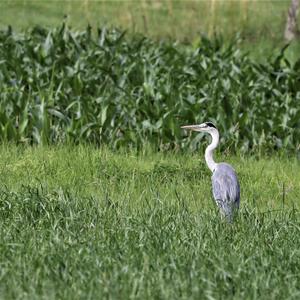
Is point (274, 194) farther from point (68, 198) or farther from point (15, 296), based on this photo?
point (15, 296)

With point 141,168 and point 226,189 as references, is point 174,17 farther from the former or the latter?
point 226,189

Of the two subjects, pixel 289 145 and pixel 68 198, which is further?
pixel 289 145

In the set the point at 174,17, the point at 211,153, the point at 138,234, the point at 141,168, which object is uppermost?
the point at 211,153

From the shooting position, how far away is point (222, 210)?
7.78 m

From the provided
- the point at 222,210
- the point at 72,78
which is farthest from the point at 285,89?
the point at 222,210

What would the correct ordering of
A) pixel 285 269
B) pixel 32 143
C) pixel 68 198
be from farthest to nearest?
1. pixel 32 143
2. pixel 68 198
3. pixel 285 269

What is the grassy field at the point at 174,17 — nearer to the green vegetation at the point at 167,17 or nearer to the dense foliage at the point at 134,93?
the green vegetation at the point at 167,17

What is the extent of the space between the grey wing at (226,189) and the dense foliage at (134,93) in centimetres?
280

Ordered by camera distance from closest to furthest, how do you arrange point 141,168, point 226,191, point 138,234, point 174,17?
point 138,234 → point 226,191 → point 141,168 → point 174,17

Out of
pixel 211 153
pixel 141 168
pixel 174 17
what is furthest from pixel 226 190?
pixel 174 17

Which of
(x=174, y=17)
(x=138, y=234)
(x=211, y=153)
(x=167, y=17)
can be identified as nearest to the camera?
(x=138, y=234)

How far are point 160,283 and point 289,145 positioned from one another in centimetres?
559

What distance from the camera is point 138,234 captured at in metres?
7.26

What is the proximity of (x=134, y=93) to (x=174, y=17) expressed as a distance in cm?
749
